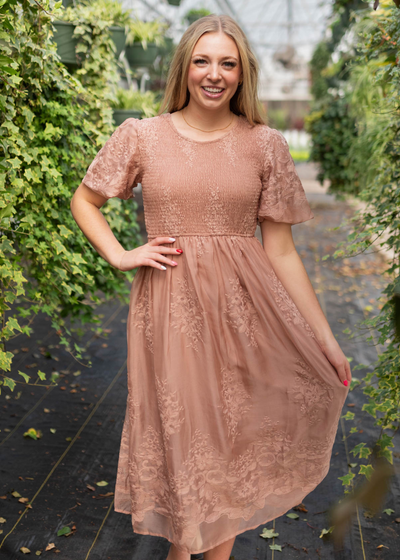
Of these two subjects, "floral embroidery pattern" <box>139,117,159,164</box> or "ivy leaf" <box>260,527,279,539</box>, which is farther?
"ivy leaf" <box>260,527,279,539</box>

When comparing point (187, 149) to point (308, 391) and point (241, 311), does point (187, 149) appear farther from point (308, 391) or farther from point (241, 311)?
point (308, 391)

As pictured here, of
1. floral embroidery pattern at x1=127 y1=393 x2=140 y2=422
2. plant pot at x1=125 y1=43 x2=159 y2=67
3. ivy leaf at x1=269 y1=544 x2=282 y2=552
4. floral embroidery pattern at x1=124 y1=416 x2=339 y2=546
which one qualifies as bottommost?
ivy leaf at x1=269 y1=544 x2=282 y2=552

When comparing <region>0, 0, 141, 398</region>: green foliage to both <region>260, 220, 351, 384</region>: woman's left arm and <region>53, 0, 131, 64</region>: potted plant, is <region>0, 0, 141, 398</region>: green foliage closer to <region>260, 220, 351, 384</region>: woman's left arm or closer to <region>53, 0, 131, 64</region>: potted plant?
<region>53, 0, 131, 64</region>: potted plant

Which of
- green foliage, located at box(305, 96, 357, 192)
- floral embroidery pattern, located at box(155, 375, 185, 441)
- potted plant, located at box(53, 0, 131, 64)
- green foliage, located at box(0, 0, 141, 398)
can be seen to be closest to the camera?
floral embroidery pattern, located at box(155, 375, 185, 441)

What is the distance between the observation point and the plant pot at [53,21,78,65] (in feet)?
8.29

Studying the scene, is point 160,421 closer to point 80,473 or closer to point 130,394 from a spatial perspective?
point 130,394

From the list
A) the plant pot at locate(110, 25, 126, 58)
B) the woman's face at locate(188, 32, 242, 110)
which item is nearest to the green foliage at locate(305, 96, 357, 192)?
the plant pot at locate(110, 25, 126, 58)

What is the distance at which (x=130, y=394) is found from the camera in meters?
1.57

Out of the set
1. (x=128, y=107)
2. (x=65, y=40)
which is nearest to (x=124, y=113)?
(x=128, y=107)

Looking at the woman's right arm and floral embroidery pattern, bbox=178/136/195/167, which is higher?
floral embroidery pattern, bbox=178/136/195/167

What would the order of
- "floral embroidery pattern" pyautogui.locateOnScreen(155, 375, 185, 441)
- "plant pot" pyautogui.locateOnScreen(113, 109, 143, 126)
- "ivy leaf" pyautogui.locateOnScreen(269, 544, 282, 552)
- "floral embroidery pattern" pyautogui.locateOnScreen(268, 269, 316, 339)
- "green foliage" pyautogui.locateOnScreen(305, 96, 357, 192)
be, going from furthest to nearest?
"green foliage" pyautogui.locateOnScreen(305, 96, 357, 192), "plant pot" pyautogui.locateOnScreen(113, 109, 143, 126), "ivy leaf" pyautogui.locateOnScreen(269, 544, 282, 552), "floral embroidery pattern" pyautogui.locateOnScreen(268, 269, 316, 339), "floral embroidery pattern" pyautogui.locateOnScreen(155, 375, 185, 441)

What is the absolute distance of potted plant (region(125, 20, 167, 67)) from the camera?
4762 mm

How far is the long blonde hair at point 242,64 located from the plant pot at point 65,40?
1.14 m

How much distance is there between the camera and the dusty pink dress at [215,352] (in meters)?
1.51
